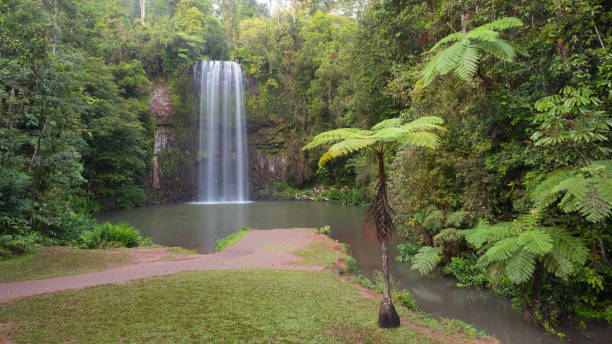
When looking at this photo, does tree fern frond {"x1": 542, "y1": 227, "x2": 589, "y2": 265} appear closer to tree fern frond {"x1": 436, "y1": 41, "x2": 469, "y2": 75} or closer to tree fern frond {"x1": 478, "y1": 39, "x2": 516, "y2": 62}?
tree fern frond {"x1": 478, "y1": 39, "x2": 516, "y2": 62}

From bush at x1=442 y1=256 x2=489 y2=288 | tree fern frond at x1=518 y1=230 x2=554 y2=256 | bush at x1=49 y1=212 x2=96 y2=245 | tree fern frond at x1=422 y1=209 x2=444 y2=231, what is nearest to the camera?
tree fern frond at x1=518 y1=230 x2=554 y2=256

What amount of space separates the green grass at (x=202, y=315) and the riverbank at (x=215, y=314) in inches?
0.4

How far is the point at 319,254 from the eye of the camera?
7688 millimetres

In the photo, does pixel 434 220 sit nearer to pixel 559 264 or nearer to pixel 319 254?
pixel 319 254

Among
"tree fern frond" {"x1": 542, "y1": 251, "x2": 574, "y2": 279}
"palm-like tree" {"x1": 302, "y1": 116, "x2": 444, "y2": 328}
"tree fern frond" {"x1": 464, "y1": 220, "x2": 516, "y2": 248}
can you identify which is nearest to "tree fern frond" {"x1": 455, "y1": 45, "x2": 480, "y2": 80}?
"palm-like tree" {"x1": 302, "y1": 116, "x2": 444, "y2": 328}

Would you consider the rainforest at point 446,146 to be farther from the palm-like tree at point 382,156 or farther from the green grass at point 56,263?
the green grass at point 56,263

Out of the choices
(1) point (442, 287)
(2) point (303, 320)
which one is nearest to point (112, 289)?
(2) point (303, 320)

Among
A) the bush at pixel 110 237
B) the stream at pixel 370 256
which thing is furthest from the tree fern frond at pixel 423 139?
the bush at pixel 110 237

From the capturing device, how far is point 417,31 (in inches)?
431

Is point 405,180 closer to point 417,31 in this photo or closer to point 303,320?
point 303,320

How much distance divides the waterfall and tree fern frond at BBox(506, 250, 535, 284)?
23547 millimetres

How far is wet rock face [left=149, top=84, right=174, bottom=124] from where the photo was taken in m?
24.8

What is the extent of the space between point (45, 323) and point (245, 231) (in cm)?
789

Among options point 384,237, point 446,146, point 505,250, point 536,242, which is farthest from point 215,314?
point 446,146
